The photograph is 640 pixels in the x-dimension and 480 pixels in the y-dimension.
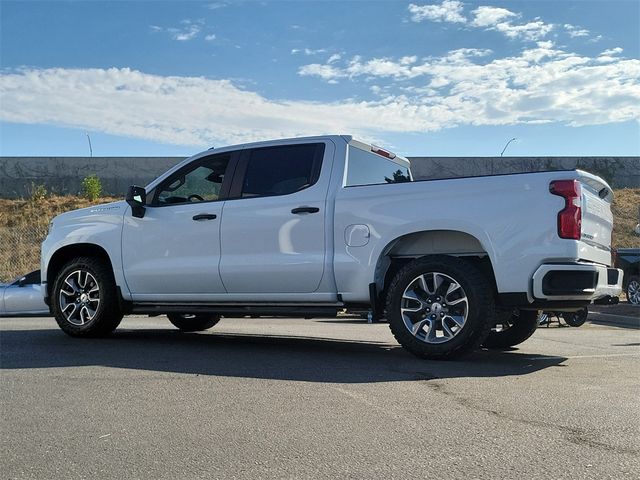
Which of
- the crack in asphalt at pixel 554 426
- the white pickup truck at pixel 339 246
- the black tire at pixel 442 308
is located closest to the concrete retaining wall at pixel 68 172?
the white pickup truck at pixel 339 246

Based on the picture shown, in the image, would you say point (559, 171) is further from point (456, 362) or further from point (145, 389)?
point (145, 389)

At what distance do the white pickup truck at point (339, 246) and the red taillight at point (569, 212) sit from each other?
0.4 inches

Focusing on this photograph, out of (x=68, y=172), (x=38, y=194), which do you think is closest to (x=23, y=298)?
(x=38, y=194)

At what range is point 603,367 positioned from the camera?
232 inches

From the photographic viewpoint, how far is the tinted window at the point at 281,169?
21.2 ft

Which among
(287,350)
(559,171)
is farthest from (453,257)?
(287,350)

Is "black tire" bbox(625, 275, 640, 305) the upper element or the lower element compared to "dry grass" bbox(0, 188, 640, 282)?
lower

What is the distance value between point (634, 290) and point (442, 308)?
1215cm

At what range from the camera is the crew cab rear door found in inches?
244

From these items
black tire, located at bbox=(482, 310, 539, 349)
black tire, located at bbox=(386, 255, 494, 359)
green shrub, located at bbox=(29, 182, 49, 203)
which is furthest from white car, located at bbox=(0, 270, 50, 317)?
green shrub, located at bbox=(29, 182, 49, 203)

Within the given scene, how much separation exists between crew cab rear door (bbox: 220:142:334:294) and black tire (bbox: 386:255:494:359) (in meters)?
0.86

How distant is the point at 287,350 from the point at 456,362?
6.03 feet

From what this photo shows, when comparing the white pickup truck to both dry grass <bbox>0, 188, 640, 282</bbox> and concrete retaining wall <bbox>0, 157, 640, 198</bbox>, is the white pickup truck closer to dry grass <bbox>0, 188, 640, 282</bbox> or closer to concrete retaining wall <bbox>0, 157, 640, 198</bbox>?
dry grass <bbox>0, 188, 640, 282</bbox>

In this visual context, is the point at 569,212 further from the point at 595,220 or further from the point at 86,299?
the point at 86,299
